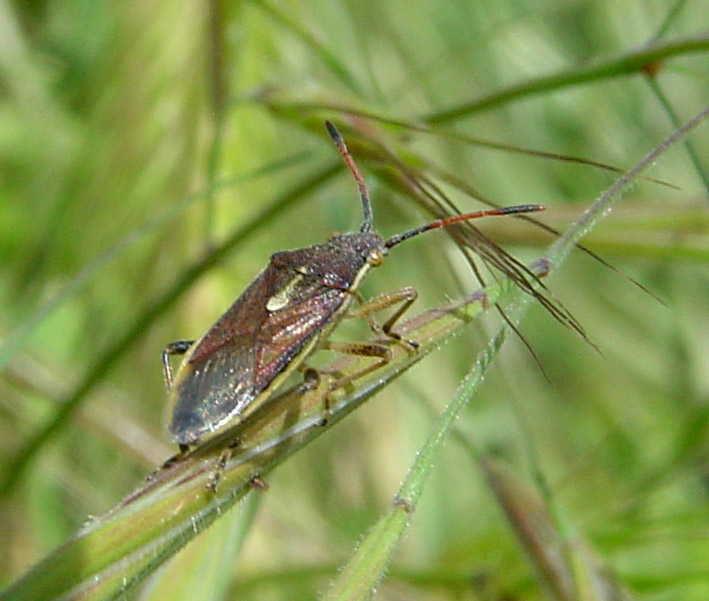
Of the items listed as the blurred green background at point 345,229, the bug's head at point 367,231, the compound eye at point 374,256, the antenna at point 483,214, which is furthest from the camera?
the blurred green background at point 345,229

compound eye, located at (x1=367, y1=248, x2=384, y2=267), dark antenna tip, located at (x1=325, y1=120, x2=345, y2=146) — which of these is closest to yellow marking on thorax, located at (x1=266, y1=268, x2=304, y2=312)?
compound eye, located at (x1=367, y1=248, x2=384, y2=267)

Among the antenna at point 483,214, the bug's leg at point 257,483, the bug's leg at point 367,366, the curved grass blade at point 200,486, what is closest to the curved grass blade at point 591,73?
the antenna at point 483,214

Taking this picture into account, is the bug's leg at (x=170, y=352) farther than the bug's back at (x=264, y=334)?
Yes

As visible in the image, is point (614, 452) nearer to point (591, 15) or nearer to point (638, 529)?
point (638, 529)

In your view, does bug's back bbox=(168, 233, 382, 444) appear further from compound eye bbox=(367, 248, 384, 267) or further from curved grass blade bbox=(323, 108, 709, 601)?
curved grass blade bbox=(323, 108, 709, 601)

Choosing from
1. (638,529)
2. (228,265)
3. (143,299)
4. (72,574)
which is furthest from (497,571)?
(72,574)

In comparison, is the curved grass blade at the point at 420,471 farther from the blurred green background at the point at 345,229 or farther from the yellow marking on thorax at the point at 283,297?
the yellow marking on thorax at the point at 283,297
